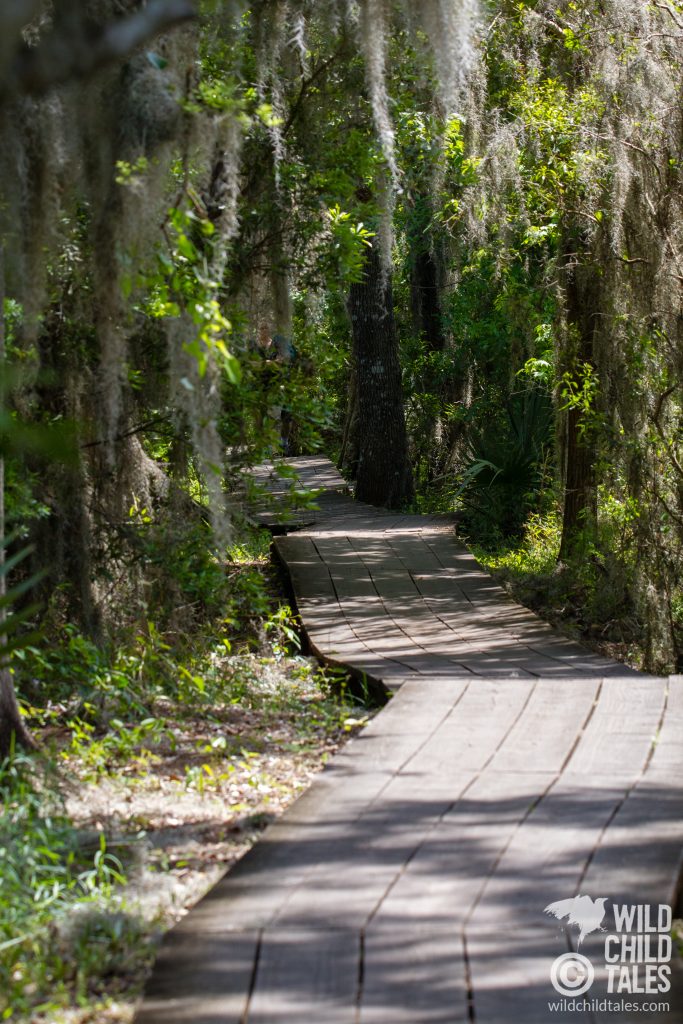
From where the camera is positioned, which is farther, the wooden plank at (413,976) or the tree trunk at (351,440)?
the tree trunk at (351,440)

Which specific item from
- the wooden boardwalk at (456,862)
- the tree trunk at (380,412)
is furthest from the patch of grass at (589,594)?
the tree trunk at (380,412)

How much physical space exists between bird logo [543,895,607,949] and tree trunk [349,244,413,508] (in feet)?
29.0

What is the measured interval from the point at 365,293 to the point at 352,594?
4678 mm

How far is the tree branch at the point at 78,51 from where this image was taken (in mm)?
1892

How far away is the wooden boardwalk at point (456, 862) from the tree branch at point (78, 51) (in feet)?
5.83

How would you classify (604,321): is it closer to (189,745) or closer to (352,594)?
(352,594)

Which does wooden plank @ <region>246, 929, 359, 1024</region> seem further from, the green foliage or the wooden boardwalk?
the green foliage

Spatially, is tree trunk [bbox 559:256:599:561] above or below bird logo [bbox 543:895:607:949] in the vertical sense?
above

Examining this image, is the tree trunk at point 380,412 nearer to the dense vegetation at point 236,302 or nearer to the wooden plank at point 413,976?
the dense vegetation at point 236,302

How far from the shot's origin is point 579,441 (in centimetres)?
779

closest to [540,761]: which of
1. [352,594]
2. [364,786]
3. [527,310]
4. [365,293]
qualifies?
[364,786]

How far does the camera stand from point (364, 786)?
12.2ft

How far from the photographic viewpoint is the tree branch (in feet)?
6.21

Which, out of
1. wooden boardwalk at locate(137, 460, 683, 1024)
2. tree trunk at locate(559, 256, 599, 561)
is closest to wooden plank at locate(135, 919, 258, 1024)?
wooden boardwalk at locate(137, 460, 683, 1024)
